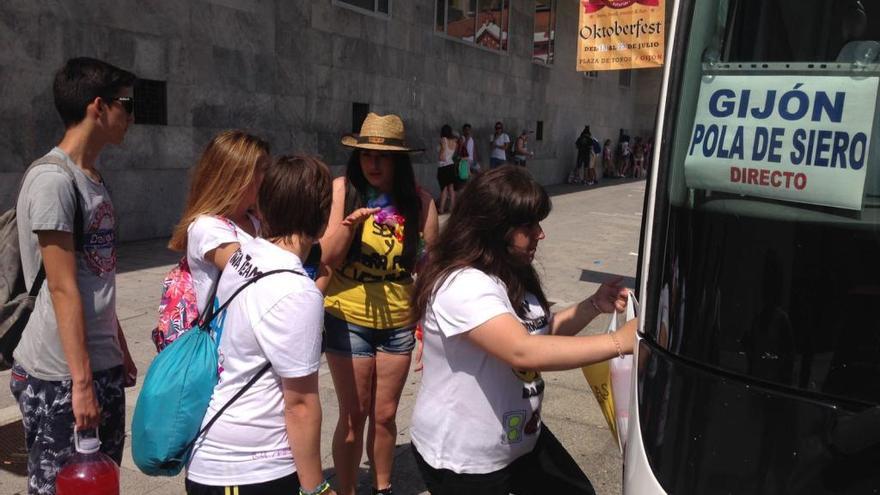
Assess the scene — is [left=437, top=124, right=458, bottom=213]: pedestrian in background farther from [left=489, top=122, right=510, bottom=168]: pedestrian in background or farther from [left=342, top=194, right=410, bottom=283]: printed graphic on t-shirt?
[left=342, top=194, right=410, bottom=283]: printed graphic on t-shirt

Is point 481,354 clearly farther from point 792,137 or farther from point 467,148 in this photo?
point 467,148

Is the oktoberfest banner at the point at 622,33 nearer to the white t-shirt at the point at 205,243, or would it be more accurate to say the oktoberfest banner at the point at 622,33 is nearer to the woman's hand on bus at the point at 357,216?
the woman's hand on bus at the point at 357,216

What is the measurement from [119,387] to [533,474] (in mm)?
1428

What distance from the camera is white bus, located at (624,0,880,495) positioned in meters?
1.51

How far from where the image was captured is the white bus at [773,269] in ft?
4.96

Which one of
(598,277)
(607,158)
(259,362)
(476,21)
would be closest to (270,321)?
(259,362)

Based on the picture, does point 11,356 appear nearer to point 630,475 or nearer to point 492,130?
point 630,475

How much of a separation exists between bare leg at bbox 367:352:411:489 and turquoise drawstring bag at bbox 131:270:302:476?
1.19 metres

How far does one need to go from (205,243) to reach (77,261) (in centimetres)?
40

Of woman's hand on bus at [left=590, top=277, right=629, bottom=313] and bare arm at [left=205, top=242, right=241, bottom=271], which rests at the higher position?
bare arm at [left=205, top=242, right=241, bottom=271]

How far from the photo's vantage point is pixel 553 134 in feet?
73.3

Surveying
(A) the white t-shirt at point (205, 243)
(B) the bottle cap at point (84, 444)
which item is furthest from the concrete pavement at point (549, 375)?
(A) the white t-shirt at point (205, 243)

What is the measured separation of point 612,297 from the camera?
238cm

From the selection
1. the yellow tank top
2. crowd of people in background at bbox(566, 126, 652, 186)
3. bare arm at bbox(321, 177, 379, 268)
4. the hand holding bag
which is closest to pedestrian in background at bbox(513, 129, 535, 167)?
crowd of people in background at bbox(566, 126, 652, 186)
